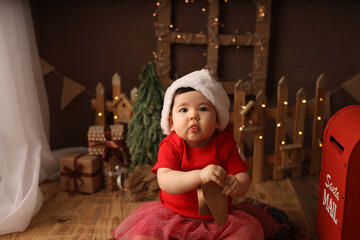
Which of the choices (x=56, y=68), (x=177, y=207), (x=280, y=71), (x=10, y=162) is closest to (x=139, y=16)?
(x=56, y=68)

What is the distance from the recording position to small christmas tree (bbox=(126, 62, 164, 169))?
2340mm

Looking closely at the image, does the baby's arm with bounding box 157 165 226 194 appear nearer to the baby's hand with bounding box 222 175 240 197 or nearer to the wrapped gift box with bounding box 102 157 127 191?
the baby's hand with bounding box 222 175 240 197

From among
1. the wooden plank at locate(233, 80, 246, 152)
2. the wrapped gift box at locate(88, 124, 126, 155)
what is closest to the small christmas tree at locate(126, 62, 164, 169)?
the wrapped gift box at locate(88, 124, 126, 155)

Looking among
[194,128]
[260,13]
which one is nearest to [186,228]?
[194,128]

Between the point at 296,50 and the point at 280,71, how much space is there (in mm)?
207

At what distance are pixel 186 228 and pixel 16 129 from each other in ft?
3.75

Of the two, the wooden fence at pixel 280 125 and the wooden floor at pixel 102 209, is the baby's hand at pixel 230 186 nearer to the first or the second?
the wooden floor at pixel 102 209

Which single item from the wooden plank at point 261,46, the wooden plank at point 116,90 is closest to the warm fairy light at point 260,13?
the wooden plank at point 261,46

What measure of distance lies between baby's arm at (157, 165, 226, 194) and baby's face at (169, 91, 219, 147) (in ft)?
0.53

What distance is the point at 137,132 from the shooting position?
2367mm

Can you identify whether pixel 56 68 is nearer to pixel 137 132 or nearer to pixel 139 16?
pixel 139 16

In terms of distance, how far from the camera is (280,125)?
2629 mm

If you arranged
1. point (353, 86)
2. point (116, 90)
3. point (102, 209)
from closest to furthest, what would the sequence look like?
point (102, 209) → point (116, 90) → point (353, 86)

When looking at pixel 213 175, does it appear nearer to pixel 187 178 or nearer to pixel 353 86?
pixel 187 178
